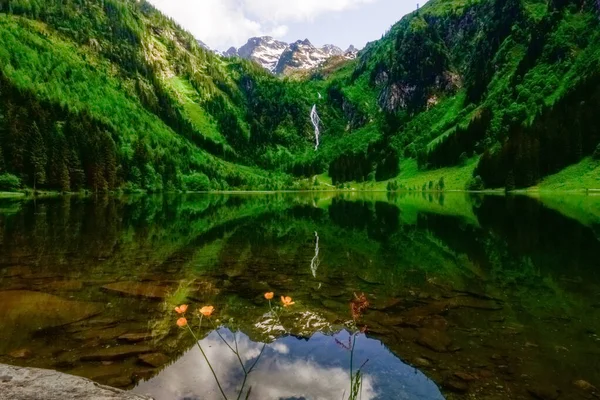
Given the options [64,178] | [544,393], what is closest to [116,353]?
[544,393]

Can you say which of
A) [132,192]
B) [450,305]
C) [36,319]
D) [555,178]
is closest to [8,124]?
[132,192]

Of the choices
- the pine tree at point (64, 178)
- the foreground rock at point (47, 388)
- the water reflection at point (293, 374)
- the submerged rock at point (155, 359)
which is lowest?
the water reflection at point (293, 374)

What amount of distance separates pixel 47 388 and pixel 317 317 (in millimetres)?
8032

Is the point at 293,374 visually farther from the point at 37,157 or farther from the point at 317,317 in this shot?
the point at 37,157

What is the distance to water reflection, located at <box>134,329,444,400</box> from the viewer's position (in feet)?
25.7

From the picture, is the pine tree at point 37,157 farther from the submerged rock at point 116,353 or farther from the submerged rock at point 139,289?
the submerged rock at point 116,353

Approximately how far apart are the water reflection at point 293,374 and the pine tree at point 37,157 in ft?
368

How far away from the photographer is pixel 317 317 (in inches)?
491

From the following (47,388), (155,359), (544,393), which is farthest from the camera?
(155,359)

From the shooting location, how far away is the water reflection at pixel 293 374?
784 cm

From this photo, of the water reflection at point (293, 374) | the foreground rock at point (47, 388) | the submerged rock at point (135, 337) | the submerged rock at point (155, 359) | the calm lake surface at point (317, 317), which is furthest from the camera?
the submerged rock at point (135, 337)

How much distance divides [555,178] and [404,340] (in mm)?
118605

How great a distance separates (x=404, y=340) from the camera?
34.4 feet

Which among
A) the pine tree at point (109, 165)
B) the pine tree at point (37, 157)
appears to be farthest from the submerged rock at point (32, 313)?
the pine tree at point (109, 165)
